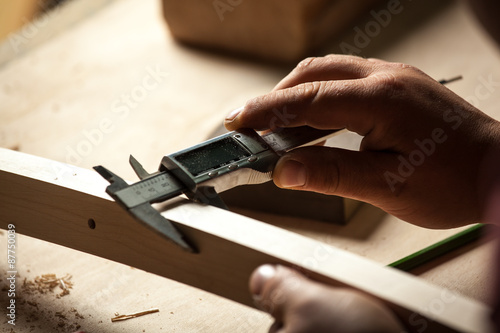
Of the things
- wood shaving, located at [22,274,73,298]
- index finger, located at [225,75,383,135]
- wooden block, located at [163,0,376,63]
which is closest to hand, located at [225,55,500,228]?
index finger, located at [225,75,383,135]

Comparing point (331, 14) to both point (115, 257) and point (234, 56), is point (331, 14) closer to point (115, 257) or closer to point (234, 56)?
point (234, 56)

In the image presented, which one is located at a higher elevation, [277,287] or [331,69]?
[331,69]

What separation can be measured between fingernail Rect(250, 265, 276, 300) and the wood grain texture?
18 mm

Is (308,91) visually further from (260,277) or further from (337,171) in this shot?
(260,277)

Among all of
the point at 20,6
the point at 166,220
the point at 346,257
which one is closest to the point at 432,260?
the point at 346,257

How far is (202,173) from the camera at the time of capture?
0.81 metres

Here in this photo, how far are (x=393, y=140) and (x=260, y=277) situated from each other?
377 mm

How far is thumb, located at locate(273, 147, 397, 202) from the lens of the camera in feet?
2.90

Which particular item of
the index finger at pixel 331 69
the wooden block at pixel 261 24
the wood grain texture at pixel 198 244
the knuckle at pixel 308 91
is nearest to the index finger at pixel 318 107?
the knuckle at pixel 308 91

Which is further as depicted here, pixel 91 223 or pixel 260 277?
pixel 91 223

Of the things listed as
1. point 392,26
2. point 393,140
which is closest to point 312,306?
point 393,140

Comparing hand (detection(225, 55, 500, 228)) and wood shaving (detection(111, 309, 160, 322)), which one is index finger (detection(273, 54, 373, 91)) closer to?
hand (detection(225, 55, 500, 228))

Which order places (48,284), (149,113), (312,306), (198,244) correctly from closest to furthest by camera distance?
(312,306) → (198,244) → (48,284) → (149,113)

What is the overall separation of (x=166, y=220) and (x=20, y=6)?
199 centimetres
